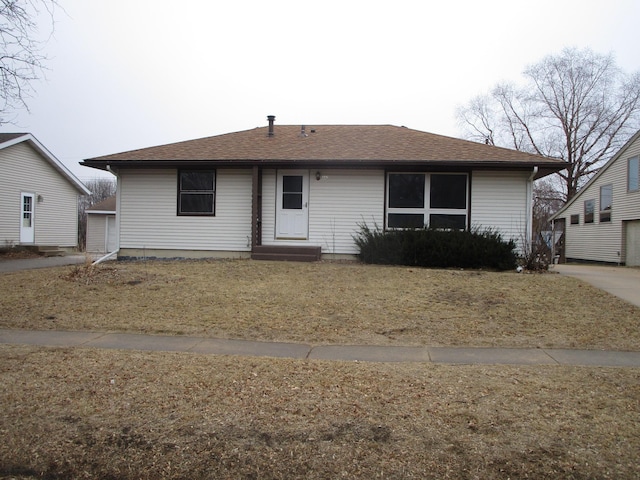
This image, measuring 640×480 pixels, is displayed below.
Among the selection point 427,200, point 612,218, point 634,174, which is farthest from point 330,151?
point 612,218

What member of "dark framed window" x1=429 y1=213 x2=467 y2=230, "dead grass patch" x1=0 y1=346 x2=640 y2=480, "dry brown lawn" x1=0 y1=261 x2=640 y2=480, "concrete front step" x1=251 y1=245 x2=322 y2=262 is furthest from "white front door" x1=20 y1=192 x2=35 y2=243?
"dead grass patch" x1=0 y1=346 x2=640 y2=480

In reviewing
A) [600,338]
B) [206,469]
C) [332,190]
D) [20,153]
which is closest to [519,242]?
[332,190]

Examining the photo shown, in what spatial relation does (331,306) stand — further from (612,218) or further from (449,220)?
(612,218)

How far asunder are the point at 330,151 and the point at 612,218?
57.1 feet

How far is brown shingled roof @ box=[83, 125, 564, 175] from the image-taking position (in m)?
13.6

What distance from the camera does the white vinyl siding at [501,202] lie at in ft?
45.5

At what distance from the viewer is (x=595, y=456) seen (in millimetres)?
3303

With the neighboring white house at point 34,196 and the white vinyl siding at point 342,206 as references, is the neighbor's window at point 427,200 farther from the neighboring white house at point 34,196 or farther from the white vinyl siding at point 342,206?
the neighboring white house at point 34,196

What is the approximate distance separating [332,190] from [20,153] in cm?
1705

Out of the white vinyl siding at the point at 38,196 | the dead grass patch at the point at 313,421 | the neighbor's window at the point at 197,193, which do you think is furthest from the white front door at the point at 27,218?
the dead grass patch at the point at 313,421

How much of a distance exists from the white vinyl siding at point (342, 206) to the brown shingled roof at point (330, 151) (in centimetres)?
70

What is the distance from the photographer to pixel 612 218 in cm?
2425

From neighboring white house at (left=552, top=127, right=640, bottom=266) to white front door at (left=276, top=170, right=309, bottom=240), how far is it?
1639 centimetres

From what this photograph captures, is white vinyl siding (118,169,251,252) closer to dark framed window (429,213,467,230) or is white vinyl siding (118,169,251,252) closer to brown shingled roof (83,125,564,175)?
brown shingled roof (83,125,564,175)
